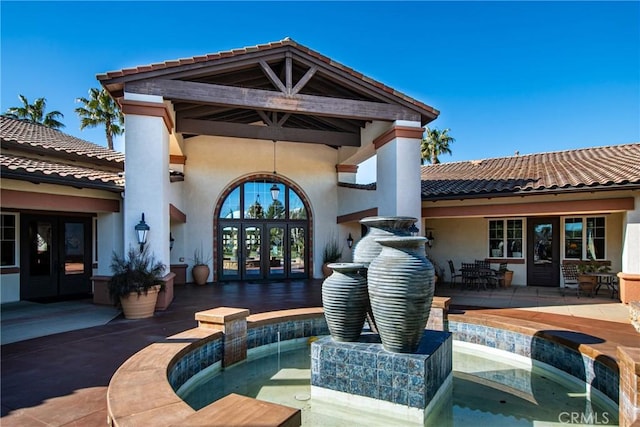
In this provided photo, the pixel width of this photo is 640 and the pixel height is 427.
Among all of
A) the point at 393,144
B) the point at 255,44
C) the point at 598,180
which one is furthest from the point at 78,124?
the point at 598,180

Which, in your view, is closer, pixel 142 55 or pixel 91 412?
pixel 91 412

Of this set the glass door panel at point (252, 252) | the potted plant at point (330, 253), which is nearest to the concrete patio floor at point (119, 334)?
the glass door panel at point (252, 252)

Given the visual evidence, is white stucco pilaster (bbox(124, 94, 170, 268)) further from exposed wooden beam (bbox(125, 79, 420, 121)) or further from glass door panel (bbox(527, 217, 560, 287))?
glass door panel (bbox(527, 217, 560, 287))

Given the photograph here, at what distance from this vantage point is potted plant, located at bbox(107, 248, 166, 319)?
23.7 ft

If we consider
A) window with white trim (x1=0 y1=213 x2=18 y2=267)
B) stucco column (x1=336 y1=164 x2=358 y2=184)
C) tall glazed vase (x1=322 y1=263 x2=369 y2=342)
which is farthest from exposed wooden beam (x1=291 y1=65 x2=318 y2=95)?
window with white trim (x1=0 y1=213 x2=18 y2=267)

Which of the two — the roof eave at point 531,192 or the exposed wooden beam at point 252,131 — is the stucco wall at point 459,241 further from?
the exposed wooden beam at point 252,131

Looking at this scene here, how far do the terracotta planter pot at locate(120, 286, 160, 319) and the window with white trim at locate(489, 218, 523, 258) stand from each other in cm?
1084

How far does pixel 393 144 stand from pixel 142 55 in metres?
7.18

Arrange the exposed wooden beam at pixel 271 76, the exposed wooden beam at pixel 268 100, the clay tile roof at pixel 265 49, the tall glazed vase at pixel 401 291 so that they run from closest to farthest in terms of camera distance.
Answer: the tall glazed vase at pixel 401 291
the clay tile roof at pixel 265 49
the exposed wooden beam at pixel 268 100
the exposed wooden beam at pixel 271 76

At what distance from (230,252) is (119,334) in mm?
7580

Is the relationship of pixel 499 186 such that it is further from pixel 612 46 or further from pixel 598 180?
pixel 612 46

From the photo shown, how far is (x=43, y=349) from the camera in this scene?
17.9 feet

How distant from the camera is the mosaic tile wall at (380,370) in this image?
418cm

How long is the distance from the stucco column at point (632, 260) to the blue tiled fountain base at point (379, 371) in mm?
6915
